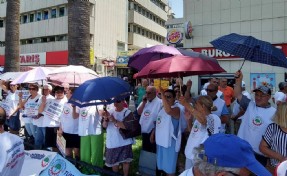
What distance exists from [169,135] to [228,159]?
3.15 m

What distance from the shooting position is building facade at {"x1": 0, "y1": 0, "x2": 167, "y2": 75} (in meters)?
30.7

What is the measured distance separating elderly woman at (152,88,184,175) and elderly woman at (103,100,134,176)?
0.67 metres

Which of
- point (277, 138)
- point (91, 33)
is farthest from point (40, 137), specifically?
point (91, 33)

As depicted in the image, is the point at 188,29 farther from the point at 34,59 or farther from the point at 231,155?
the point at 34,59

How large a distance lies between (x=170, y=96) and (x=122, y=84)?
0.80 metres

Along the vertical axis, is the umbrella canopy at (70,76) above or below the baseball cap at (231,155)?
above

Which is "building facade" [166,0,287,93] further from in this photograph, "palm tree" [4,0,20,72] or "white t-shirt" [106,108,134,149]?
"white t-shirt" [106,108,134,149]

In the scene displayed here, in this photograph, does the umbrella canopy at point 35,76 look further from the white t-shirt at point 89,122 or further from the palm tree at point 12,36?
the palm tree at point 12,36

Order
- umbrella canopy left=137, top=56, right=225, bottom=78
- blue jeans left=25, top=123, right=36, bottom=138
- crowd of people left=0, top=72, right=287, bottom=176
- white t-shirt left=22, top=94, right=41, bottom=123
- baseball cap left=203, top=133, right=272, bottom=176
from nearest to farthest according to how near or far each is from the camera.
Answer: baseball cap left=203, top=133, right=272, bottom=176
crowd of people left=0, top=72, right=287, bottom=176
umbrella canopy left=137, top=56, right=225, bottom=78
white t-shirt left=22, top=94, right=41, bottom=123
blue jeans left=25, top=123, right=36, bottom=138

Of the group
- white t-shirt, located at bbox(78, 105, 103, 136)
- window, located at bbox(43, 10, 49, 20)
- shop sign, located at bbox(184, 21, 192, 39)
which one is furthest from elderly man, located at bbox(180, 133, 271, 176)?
window, located at bbox(43, 10, 49, 20)

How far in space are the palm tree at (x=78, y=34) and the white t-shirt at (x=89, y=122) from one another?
99.8 inches

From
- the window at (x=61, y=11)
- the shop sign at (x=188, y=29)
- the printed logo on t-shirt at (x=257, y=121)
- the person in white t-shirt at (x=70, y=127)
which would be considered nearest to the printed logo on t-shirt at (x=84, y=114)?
the person in white t-shirt at (x=70, y=127)

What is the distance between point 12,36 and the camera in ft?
44.1

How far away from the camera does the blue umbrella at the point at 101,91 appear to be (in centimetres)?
464
